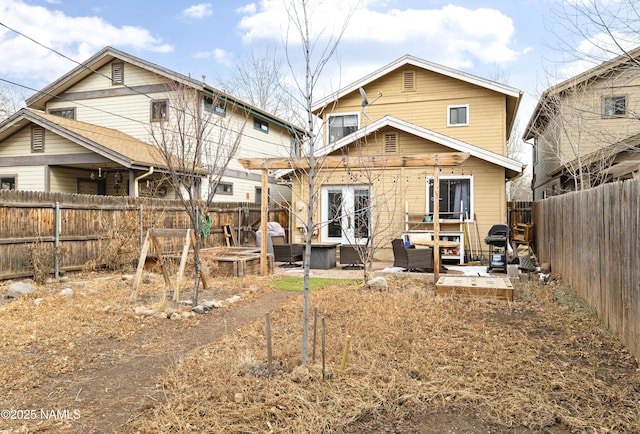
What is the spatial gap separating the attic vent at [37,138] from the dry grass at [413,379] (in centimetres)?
1324

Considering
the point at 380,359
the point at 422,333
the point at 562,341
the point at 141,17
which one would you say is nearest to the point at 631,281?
the point at 562,341

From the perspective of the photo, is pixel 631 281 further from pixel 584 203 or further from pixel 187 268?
pixel 187 268

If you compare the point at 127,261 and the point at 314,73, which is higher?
the point at 314,73

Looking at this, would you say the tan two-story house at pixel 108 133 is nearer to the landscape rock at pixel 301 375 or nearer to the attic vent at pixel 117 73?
the attic vent at pixel 117 73

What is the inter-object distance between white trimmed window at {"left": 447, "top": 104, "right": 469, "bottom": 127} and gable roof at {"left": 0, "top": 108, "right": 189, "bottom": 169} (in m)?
9.43

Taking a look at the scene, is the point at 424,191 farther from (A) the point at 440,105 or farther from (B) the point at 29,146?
(B) the point at 29,146

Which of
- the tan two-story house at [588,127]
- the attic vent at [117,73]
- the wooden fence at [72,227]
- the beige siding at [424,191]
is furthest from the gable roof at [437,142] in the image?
the attic vent at [117,73]

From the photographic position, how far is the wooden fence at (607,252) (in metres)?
4.26

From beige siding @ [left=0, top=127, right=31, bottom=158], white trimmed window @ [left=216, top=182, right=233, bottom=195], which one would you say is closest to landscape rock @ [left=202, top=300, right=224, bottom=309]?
white trimmed window @ [left=216, top=182, right=233, bottom=195]

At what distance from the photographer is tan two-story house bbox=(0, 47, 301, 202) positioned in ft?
45.8

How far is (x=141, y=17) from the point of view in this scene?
51.0 ft

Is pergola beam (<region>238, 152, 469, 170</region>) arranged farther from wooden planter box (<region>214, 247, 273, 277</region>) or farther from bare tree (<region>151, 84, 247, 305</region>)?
wooden planter box (<region>214, 247, 273, 277</region>)

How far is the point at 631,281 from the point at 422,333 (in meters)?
2.14

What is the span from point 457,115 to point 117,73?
41.6 feet
